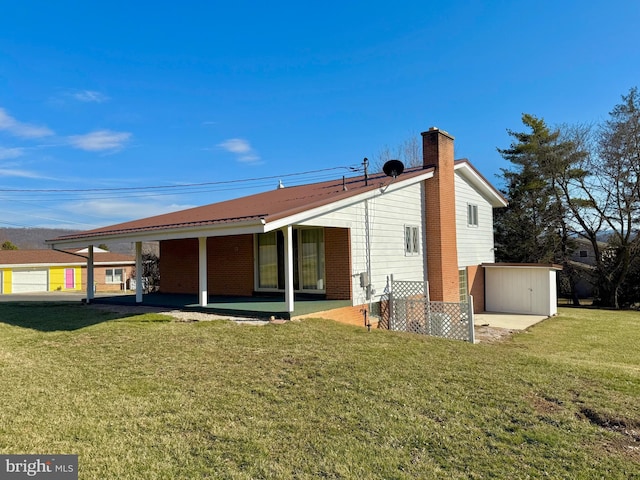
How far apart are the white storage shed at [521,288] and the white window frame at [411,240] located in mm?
5562

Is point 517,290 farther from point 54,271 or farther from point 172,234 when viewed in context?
point 54,271

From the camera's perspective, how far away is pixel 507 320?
1550 cm

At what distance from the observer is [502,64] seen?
15422mm

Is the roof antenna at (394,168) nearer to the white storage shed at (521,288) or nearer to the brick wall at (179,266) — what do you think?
the brick wall at (179,266)

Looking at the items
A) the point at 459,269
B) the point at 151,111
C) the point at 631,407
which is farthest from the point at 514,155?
the point at 631,407

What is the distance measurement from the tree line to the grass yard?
20493 millimetres

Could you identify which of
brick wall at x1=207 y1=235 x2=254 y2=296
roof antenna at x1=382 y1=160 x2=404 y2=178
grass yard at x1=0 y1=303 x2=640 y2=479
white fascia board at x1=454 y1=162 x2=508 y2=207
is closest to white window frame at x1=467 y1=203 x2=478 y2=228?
white fascia board at x1=454 y1=162 x2=508 y2=207

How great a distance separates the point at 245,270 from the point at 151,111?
Answer: 1137cm

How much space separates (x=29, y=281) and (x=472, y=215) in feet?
127

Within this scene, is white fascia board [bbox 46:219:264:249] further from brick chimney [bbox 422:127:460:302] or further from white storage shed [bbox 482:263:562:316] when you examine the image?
white storage shed [bbox 482:263:562:316]

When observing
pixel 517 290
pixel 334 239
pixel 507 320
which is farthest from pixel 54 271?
pixel 507 320

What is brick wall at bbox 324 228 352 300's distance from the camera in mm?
11312

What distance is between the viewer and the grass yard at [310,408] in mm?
3480

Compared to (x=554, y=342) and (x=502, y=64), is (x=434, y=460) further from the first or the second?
(x=502, y=64)
